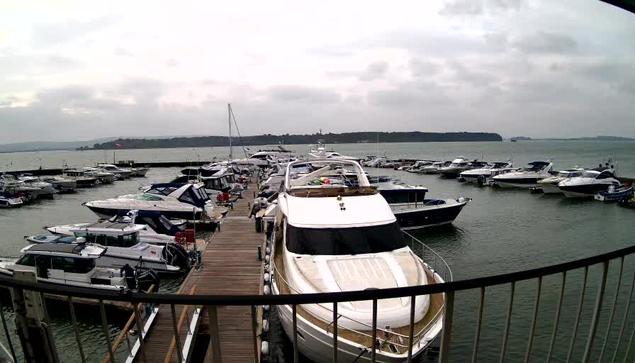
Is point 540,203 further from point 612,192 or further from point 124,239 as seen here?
point 124,239

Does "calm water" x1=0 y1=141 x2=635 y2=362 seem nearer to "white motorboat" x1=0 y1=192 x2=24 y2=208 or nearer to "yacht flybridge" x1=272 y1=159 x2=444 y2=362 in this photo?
"white motorboat" x1=0 y1=192 x2=24 y2=208

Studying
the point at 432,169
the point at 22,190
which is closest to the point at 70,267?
the point at 22,190

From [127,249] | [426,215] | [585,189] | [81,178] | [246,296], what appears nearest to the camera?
[246,296]

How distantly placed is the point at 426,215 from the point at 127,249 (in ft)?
53.6

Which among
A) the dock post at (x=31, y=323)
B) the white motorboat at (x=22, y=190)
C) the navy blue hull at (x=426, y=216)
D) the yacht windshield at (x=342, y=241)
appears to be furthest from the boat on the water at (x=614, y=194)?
the white motorboat at (x=22, y=190)

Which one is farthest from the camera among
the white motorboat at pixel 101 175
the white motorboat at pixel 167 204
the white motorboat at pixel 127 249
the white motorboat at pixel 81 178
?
the white motorboat at pixel 101 175

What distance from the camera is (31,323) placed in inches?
90.5

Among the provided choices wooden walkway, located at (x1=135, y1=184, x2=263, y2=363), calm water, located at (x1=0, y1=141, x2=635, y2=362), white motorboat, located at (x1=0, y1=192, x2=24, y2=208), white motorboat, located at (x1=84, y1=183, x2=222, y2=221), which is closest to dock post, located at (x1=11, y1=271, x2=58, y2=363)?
wooden walkway, located at (x1=135, y1=184, x2=263, y2=363)

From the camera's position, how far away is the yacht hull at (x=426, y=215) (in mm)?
21547

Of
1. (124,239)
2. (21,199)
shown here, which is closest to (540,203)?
(124,239)

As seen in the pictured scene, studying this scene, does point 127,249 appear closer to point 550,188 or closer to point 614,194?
point 614,194

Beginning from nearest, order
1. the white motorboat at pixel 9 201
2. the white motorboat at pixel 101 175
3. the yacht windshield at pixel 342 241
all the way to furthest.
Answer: the yacht windshield at pixel 342 241 < the white motorboat at pixel 9 201 < the white motorboat at pixel 101 175

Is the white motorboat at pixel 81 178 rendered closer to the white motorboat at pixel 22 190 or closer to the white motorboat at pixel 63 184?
the white motorboat at pixel 63 184

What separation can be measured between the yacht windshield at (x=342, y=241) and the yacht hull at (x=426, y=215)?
1265cm
